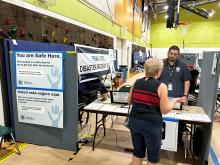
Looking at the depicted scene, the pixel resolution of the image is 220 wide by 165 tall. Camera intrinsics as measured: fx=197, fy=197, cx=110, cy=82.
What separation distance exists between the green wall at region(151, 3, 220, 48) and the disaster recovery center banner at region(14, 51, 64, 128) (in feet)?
56.3

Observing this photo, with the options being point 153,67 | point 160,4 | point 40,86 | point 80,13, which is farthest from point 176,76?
point 160,4

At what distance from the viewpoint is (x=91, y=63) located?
4.14 meters

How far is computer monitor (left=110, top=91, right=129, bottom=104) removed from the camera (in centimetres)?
268

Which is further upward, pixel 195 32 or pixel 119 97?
pixel 195 32

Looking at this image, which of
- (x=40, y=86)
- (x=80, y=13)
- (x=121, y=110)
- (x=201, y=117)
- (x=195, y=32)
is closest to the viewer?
(x=201, y=117)

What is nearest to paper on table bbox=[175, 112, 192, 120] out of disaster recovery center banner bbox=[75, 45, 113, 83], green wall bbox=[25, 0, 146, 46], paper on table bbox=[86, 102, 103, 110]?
paper on table bbox=[86, 102, 103, 110]

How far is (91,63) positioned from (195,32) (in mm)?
15962

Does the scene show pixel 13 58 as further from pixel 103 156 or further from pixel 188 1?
pixel 188 1

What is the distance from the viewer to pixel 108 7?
7.79 metres

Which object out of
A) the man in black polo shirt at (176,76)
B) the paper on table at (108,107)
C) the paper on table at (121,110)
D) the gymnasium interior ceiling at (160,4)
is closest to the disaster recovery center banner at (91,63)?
the paper on table at (108,107)

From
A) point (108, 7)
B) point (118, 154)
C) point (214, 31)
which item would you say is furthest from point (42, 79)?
point (214, 31)

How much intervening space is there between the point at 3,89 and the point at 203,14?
15.0 meters

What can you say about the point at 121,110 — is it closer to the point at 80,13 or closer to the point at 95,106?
the point at 95,106

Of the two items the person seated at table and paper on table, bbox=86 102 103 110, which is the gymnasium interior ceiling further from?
the person seated at table
